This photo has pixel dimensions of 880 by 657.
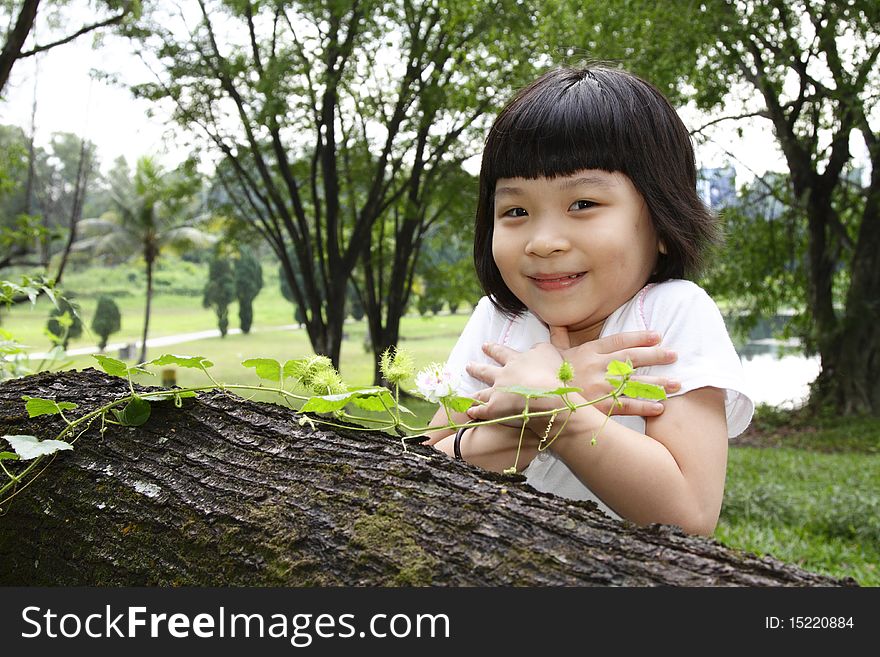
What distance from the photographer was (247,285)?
24.6m

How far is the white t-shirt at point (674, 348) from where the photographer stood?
1205 mm

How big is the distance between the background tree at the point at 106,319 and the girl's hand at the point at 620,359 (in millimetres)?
26413

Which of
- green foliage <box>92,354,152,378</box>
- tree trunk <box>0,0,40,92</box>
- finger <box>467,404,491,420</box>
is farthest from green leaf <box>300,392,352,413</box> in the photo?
tree trunk <box>0,0,40,92</box>

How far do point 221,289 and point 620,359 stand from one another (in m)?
24.3

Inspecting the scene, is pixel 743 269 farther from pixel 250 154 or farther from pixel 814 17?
pixel 250 154

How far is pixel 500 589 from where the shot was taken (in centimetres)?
86

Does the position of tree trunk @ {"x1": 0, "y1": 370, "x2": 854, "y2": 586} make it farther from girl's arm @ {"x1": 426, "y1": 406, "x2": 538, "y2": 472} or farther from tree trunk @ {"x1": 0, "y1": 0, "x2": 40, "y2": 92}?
tree trunk @ {"x1": 0, "y1": 0, "x2": 40, "y2": 92}

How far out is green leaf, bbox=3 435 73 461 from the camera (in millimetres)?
1137

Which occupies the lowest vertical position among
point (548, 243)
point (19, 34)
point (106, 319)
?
point (106, 319)

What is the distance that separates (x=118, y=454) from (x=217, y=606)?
0.41 m

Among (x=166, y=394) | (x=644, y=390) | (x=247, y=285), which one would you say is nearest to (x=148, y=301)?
(x=247, y=285)

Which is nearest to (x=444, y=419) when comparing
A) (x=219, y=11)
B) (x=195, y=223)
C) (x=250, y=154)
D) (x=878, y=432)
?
(x=878, y=432)

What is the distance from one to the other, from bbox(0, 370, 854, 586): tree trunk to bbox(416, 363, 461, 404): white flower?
0.08 meters

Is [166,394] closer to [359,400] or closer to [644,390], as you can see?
[359,400]
